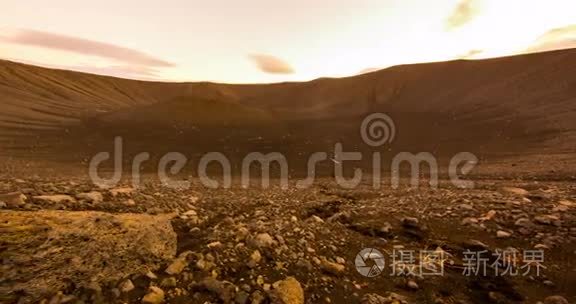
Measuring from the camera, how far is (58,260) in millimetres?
3688

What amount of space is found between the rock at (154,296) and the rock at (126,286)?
19 centimetres

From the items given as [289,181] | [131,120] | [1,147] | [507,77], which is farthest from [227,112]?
[507,77]

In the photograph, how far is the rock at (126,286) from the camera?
140 inches

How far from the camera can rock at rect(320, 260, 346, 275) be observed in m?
4.27

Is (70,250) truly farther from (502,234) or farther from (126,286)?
(502,234)

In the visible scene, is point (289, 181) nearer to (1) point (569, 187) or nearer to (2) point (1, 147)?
(1) point (569, 187)

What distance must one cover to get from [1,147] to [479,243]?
18631mm

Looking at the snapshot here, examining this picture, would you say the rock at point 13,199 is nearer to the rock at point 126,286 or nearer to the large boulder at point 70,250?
the large boulder at point 70,250

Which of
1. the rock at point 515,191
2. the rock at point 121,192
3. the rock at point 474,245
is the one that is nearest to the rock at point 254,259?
the rock at point 474,245

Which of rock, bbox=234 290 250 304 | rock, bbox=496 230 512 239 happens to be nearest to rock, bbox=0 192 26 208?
rock, bbox=234 290 250 304

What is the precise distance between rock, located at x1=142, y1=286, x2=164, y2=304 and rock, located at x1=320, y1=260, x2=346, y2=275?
1.80 m

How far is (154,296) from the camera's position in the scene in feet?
11.5

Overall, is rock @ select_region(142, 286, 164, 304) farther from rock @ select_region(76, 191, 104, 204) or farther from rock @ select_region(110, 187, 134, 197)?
rock @ select_region(110, 187, 134, 197)

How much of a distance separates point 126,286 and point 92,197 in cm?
292
